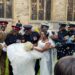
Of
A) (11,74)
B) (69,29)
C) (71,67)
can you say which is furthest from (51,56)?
(71,67)

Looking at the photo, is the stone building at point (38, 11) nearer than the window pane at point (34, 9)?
Yes

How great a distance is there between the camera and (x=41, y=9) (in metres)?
22.6

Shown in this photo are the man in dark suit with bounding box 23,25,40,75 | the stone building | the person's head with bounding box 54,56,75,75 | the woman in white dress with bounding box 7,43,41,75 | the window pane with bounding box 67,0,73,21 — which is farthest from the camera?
the window pane with bounding box 67,0,73,21

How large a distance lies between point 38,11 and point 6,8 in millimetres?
1909

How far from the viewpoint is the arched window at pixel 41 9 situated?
73.7 feet

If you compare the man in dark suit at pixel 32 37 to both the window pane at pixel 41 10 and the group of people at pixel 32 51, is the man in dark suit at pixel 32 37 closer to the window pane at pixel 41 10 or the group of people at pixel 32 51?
the group of people at pixel 32 51

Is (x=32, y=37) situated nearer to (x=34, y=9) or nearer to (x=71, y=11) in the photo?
(x=34, y=9)

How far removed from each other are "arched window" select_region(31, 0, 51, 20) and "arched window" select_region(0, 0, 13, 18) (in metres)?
1.37

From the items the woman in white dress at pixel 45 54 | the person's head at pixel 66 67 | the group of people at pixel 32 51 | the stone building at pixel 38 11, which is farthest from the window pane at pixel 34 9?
the person's head at pixel 66 67

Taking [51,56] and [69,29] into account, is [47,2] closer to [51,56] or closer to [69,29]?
[69,29]

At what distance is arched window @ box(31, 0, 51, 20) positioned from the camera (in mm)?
22453

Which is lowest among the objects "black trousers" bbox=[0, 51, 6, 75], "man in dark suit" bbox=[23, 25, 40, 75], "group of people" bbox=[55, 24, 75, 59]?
"black trousers" bbox=[0, 51, 6, 75]

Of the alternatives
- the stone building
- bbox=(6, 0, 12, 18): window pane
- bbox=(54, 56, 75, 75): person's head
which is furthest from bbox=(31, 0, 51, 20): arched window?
bbox=(54, 56, 75, 75): person's head

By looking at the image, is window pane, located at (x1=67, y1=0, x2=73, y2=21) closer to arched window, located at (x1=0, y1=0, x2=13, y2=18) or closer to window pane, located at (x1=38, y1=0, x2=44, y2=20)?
window pane, located at (x1=38, y1=0, x2=44, y2=20)
